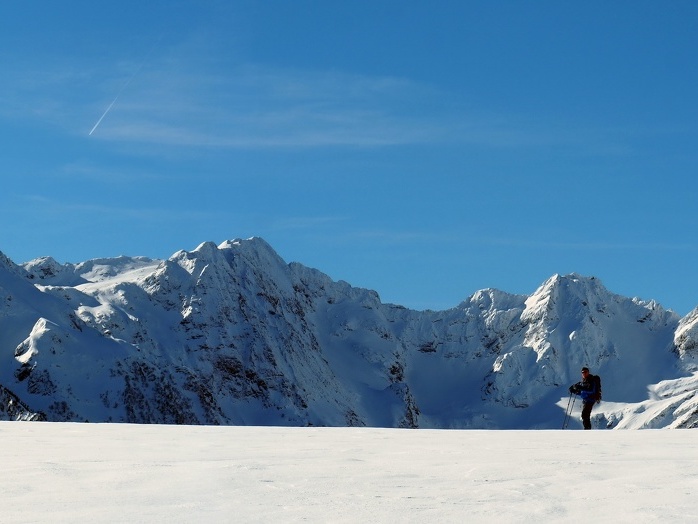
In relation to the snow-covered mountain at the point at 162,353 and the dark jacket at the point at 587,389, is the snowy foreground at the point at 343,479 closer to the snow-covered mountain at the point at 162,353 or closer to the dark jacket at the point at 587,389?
the dark jacket at the point at 587,389

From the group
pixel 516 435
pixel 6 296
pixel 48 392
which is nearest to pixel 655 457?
Answer: pixel 516 435

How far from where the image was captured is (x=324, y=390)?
191 m

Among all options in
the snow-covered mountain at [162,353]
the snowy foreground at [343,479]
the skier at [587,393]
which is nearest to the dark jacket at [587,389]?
the skier at [587,393]

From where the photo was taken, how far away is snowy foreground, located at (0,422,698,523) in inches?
370

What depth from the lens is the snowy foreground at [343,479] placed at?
9398mm

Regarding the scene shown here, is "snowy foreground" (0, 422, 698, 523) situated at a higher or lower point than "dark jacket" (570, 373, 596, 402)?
lower

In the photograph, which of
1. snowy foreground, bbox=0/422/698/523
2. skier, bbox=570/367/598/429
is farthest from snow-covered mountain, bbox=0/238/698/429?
snowy foreground, bbox=0/422/698/523

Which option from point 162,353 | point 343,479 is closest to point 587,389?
point 343,479

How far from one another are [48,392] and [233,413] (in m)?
51.3

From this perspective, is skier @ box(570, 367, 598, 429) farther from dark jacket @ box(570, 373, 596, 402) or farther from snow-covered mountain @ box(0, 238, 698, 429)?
snow-covered mountain @ box(0, 238, 698, 429)

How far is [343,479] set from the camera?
11.3 meters

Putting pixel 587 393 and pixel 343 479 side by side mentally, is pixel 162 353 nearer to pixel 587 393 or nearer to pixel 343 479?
pixel 587 393

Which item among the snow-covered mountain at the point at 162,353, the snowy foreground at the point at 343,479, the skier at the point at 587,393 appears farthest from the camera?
the snow-covered mountain at the point at 162,353

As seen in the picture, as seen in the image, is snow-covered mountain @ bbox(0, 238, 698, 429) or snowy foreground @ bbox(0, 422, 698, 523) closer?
snowy foreground @ bbox(0, 422, 698, 523)
